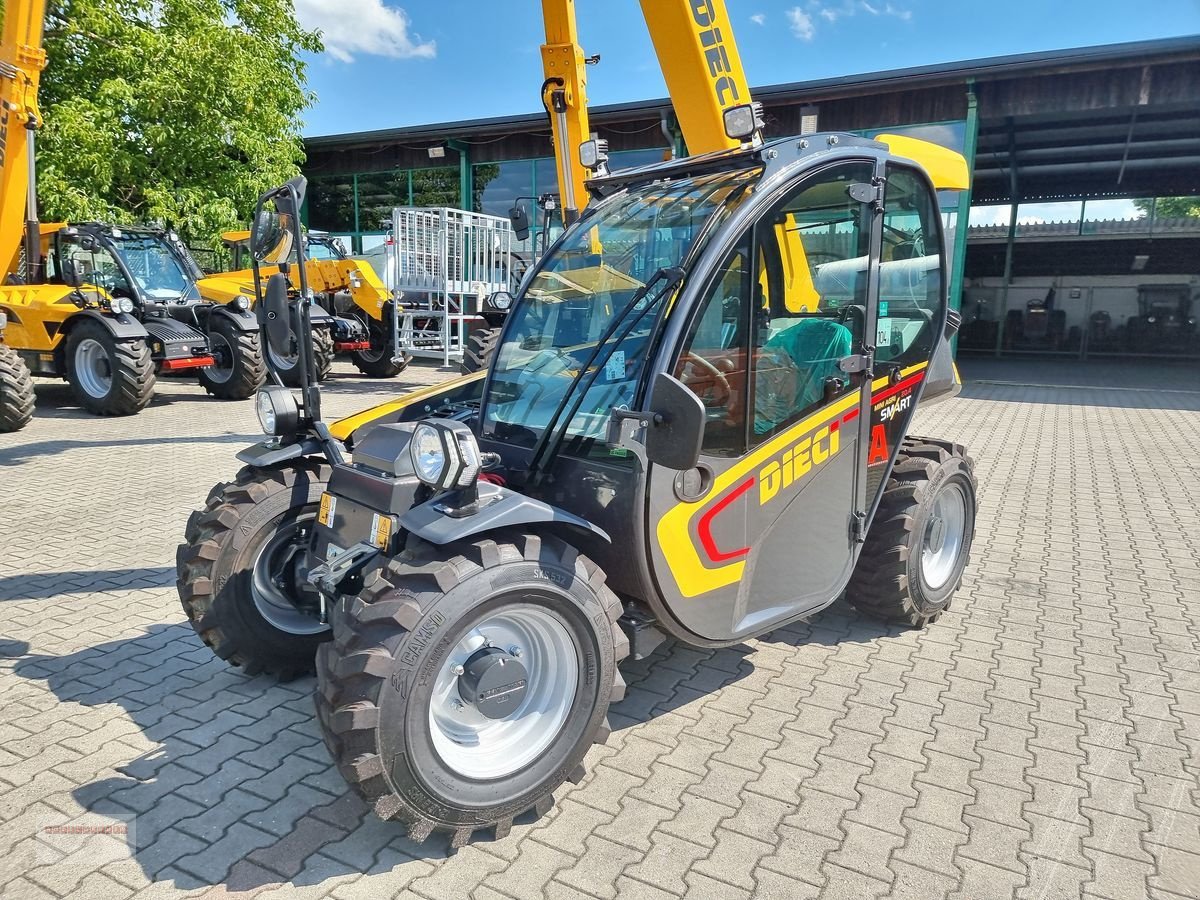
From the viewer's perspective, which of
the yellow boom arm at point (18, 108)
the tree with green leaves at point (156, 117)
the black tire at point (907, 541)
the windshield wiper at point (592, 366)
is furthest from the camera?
the tree with green leaves at point (156, 117)

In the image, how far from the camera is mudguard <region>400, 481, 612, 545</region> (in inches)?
96.6

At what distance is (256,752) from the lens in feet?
10.1

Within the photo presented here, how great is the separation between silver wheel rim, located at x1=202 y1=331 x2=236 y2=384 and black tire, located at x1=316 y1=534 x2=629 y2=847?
1000 centimetres

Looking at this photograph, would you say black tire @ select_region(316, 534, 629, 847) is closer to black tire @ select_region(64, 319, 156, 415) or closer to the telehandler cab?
the telehandler cab

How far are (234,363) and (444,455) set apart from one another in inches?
399

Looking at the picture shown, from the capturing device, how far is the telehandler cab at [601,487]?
2436mm

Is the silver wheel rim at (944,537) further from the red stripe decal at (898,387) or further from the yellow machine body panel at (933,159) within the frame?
the yellow machine body panel at (933,159)

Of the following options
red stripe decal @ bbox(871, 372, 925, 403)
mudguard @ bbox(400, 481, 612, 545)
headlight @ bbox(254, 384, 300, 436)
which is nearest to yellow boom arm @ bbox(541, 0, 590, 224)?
red stripe decal @ bbox(871, 372, 925, 403)

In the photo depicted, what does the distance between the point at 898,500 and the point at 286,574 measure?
285cm

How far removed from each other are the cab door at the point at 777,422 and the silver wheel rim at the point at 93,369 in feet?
32.9

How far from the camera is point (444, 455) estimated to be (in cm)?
246

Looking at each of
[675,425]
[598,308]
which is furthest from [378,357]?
[675,425]

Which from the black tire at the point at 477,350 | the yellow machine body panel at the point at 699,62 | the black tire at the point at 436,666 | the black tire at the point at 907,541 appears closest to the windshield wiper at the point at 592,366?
the black tire at the point at 436,666

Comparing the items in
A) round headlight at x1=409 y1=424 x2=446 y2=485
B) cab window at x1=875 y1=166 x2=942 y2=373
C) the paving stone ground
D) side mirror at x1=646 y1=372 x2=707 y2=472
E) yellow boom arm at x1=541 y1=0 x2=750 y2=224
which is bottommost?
the paving stone ground
